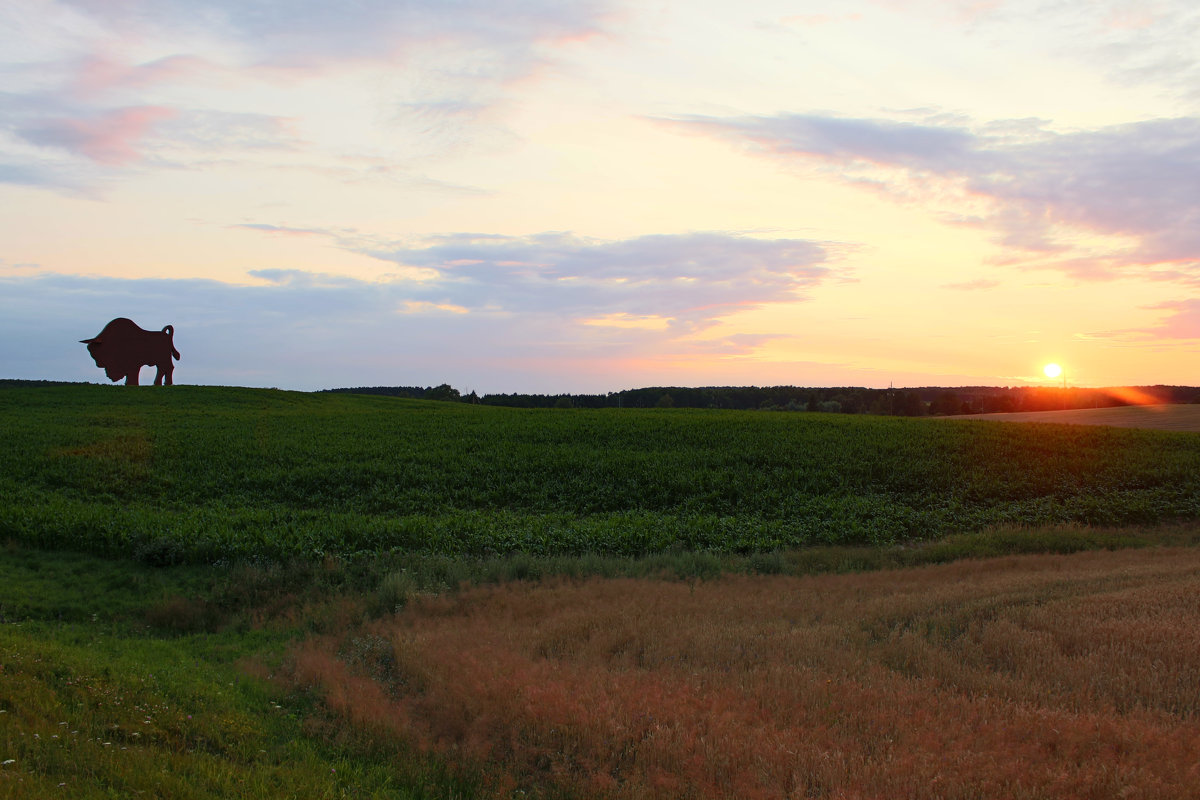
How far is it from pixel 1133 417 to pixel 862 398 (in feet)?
186

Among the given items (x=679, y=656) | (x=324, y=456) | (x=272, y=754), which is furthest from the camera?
(x=324, y=456)

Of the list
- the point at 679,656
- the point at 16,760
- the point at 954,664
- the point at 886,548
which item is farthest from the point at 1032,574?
the point at 16,760

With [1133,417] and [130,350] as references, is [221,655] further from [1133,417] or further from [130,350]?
[1133,417]

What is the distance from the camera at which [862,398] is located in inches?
4333

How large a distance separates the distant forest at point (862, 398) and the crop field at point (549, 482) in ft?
132

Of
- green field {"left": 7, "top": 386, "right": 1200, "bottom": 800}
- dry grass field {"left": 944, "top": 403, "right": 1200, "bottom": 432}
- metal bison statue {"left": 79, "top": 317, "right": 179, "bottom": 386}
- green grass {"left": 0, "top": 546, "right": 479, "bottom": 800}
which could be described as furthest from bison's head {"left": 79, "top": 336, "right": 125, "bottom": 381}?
dry grass field {"left": 944, "top": 403, "right": 1200, "bottom": 432}

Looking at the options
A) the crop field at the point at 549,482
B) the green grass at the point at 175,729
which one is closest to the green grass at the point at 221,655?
the green grass at the point at 175,729

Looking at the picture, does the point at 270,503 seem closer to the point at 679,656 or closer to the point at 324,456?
the point at 324,456

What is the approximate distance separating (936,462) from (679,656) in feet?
73.1

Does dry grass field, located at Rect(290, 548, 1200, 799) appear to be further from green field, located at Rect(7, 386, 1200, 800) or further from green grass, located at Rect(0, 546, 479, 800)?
green grass, located at Rect(0, 546, 479, 800)

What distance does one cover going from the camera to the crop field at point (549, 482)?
18641 millimetres

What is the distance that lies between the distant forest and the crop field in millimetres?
40309

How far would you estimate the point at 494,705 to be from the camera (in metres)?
8.02

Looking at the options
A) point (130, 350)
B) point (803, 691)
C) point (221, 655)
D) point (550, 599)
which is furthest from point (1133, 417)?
point (130, 350)
